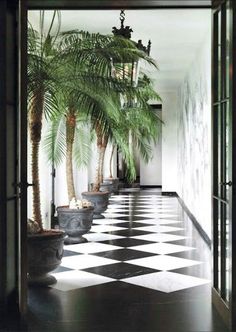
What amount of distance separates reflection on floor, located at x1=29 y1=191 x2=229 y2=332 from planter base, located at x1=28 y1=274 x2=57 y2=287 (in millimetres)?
72

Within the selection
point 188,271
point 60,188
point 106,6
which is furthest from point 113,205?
point 106,6

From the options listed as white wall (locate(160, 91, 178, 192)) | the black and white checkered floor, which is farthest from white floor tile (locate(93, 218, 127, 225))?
white wall (locate(160, 91, 178, 192))

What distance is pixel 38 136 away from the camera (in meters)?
5.02

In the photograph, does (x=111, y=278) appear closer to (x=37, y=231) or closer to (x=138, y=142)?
(x=37, y=231)

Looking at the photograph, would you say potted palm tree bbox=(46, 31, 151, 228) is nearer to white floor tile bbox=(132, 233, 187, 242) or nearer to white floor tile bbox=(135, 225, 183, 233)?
white floor tile bbox=(132, 233, 187, 242)

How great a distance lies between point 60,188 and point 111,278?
4.01m

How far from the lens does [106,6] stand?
4027 mm

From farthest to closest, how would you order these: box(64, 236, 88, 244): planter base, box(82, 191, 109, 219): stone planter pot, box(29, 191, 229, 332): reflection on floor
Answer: box(82, 191, 109, 219): stone planter pot, box(64, 236, 88, 244): planter base, box(29, 191, 229, 332): reflection on floor

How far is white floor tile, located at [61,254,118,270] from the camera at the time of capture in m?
5.66

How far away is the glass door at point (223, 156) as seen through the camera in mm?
3637

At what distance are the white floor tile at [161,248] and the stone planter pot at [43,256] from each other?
1698 mm

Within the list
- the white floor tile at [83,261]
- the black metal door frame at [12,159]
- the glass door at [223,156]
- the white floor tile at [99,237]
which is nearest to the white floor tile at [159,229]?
the white floor tile at [99,237]

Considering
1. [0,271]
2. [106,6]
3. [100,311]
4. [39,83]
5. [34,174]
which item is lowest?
[100,311]

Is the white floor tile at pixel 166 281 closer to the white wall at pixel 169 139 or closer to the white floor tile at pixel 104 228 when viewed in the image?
the white floor tile at pixel 104 228
